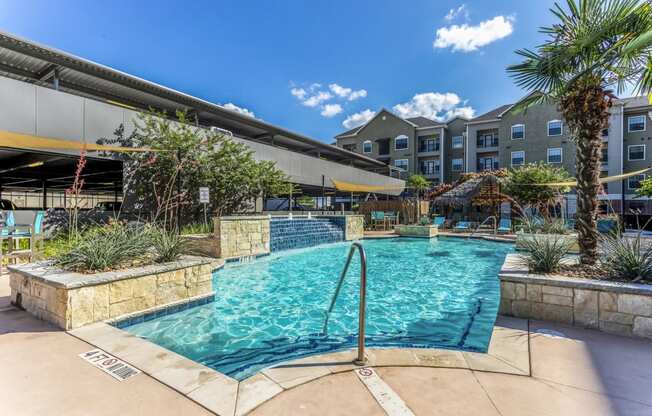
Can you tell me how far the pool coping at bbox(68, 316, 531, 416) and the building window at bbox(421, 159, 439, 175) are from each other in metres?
36.1

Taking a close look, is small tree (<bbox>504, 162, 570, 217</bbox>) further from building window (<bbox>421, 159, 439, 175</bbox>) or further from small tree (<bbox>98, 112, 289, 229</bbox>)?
building window (<bbox>421, 159, 439, 175</bbox>)

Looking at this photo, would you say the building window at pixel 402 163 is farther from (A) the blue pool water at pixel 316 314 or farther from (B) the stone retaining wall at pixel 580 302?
(B) the stone retaining wall at pixel 580 302

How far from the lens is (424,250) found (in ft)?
40.7

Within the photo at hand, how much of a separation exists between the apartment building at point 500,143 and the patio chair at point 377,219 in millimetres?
16149

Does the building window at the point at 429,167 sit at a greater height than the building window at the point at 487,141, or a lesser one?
lesser

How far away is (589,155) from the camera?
477cm

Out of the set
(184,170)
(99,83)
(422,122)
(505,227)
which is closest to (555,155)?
(422,122)

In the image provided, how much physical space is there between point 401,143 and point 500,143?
1056cm

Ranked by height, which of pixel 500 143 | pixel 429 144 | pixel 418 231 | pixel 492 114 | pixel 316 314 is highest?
pixel 492 114

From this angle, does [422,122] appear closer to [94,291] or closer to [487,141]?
[487,141]

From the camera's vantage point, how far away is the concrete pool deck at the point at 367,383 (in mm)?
2162

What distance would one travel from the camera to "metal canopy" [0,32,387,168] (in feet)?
29.7

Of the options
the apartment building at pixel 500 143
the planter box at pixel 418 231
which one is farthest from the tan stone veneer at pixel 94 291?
the apartment building at pixel 500 143

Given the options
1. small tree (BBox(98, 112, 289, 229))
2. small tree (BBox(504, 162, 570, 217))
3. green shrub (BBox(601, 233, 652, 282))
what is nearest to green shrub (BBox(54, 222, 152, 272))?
small tree (BBox(98, 112, 289, 229))
